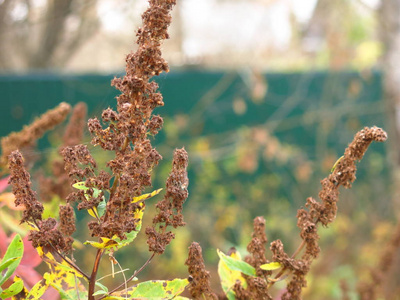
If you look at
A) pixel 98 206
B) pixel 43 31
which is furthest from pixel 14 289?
pixel 43 31

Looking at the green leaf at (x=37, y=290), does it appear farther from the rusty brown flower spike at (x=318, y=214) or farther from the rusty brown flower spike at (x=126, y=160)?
the rusty brown flower spike at (x=318, y=214)

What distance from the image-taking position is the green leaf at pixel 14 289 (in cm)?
56

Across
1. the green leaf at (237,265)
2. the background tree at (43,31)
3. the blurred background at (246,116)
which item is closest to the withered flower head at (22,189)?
the green leaf at (237,265)

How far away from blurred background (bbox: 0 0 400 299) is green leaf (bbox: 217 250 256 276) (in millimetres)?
2269

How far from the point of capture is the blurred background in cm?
315

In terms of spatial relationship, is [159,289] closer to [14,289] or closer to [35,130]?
[14,289]

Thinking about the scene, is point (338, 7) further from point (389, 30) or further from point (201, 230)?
point (201, 230)

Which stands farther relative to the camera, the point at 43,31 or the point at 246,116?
the point at 246,116

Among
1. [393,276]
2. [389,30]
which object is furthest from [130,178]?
[389,30]

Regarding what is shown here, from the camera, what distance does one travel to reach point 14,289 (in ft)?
1.85

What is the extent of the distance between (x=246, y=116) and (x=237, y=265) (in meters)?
3.51

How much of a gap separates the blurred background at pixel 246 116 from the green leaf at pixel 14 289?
228 centimetres

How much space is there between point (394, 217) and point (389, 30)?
184cm

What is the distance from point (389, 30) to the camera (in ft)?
Answer: 11.2
